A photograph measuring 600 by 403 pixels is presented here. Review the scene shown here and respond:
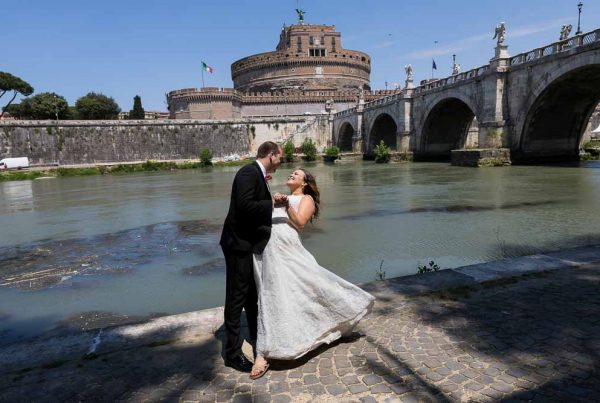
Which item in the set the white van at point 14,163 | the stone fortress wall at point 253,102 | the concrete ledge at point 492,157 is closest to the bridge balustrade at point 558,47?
the concrete ledge at point 492,157

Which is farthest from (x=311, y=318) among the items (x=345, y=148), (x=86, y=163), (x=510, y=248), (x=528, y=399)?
(x=345, y=148)

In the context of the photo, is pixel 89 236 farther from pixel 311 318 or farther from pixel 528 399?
pixel 528 399

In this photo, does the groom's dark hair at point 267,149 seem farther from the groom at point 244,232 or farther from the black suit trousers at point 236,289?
the black suit trousers at point 236,289

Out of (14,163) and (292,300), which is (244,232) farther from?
(14,163)

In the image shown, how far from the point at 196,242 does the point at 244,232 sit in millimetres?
6870

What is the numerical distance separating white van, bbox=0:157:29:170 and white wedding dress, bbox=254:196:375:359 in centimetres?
5231

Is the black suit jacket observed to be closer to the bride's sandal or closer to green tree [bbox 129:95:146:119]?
the bride's sandal

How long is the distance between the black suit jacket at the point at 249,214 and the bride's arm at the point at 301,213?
164 millimetres

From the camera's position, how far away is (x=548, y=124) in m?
27.6

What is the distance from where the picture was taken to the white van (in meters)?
45.5

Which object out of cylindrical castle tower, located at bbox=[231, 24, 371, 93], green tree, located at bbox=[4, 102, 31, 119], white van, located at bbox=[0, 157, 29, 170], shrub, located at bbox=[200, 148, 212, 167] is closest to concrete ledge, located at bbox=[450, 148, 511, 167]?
shrub, located at bbox=[200, 148, 212, 167]

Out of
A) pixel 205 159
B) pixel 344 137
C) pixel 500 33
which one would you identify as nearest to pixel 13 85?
pixel 205 159

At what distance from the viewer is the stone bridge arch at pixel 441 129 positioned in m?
37.1

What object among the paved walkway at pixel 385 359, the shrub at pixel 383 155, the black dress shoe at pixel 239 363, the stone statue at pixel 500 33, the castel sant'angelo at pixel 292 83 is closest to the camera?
the paved walkway at pixel 385 359
